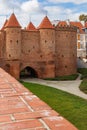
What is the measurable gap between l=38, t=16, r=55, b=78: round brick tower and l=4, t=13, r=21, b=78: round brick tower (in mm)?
4234

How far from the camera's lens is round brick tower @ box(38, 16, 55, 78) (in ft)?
144

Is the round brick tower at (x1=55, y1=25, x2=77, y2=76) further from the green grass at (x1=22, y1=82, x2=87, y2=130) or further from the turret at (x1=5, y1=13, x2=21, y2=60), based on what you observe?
the green grass at (x1=22, y1=82, x2=87, y2=130)

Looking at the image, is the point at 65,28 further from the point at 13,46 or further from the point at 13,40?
the point at 13,46

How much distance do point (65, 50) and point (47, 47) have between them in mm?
4083

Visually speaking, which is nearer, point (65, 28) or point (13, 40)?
point (13, 40)

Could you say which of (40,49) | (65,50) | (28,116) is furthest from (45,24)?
(28,116)

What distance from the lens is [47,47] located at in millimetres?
44094

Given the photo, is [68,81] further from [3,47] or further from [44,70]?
[3,47]

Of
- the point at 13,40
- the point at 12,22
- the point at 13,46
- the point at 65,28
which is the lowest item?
the point at 13,46

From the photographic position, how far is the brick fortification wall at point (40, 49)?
41969mm

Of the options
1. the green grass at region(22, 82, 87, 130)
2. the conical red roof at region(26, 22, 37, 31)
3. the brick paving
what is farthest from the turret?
the brick paving

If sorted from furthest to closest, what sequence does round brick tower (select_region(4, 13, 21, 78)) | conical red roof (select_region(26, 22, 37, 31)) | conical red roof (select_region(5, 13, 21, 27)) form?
conical red roof (select_region(26, 22, 37, 31)) < conical red roof (select_region(5, 13, 21, 27)) < round brick tower (select_region(4, 13, 21, 78))

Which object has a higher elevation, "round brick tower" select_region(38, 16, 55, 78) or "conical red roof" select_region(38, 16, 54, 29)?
"conical red roof" select_region(38, 16, 54, 29)

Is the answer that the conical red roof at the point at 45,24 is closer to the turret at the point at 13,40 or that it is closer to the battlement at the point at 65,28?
the battlement at the point at 65,28
